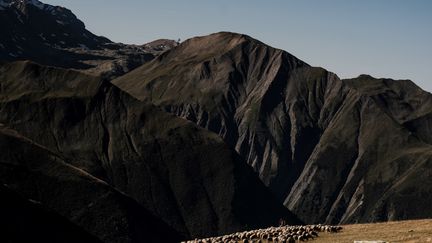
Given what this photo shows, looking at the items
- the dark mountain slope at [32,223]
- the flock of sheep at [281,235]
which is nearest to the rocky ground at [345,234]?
the flock of sheep at [281,235]

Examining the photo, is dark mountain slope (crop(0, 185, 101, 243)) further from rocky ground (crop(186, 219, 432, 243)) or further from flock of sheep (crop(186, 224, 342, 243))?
rocky ground (crop(186, 219, 432, 243))

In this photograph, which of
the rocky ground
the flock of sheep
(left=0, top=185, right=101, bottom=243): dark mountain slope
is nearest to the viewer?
the rocky ground

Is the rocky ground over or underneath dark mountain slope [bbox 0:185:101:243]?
over

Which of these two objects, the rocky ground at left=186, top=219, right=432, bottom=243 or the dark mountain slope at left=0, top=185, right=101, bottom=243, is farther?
the dark mountain slope at left=0, top=185, right=101, bottom=243

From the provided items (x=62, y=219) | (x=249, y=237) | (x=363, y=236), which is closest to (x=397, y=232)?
(x=363, y=236)

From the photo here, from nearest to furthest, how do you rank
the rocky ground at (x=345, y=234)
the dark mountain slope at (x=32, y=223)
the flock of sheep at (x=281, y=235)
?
the rocky ground at (x=345, y=234) → the flock of sheep at (x=281, y=235) → the dark mountain slope at (x=32, y=223)

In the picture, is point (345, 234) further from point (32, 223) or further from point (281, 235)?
point (32, 223)

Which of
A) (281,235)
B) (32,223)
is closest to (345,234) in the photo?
(281,235)

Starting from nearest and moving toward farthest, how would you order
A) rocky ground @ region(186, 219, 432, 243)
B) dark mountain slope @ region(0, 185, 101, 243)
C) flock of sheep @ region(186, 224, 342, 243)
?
rocky ground @ region(186, 219, 432, 243) → flock of sheep @ region(186, 224, 342, 243) → dark mountain slope @ region(0, 185, 101, 243)

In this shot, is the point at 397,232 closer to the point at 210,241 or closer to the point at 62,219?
the point at 210,241

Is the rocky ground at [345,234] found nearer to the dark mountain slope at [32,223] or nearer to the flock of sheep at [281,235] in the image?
the flock of sheep at [281,235]

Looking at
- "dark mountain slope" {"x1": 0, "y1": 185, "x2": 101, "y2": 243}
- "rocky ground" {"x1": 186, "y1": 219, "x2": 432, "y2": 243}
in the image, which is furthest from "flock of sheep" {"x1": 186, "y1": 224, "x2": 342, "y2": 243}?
"dark mountain slope" {"x1": 0, "y1": 185, "x2": 101, "y2": 243}
